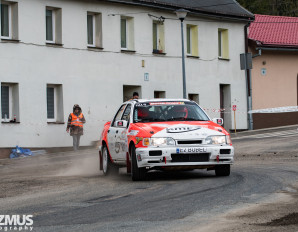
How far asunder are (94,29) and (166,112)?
60.0 feet

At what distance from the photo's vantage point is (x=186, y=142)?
14664 mm

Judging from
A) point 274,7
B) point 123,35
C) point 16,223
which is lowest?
point 16,223

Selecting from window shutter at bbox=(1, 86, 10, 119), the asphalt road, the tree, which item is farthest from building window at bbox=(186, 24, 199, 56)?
the tree

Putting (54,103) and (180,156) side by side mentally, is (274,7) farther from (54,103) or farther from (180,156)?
(180,156)

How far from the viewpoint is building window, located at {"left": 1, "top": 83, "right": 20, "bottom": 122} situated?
2984 centimetres

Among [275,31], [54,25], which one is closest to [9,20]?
[54,25]

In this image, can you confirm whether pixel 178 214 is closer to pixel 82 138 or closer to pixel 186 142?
pixel 186 142

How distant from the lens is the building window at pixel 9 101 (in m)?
29.8

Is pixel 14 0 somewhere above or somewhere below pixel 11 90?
above

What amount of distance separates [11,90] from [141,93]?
282 inches

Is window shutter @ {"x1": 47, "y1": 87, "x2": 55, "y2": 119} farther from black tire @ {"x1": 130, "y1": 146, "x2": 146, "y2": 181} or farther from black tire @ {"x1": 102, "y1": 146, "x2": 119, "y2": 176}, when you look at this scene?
black tire @ {"x1": 130, "y1": 146, "x2": 146, "y2": 181}

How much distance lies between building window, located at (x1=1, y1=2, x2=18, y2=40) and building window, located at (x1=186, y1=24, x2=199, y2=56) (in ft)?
35.7

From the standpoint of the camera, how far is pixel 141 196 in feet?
40.4

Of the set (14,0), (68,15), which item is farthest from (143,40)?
(14,0)
